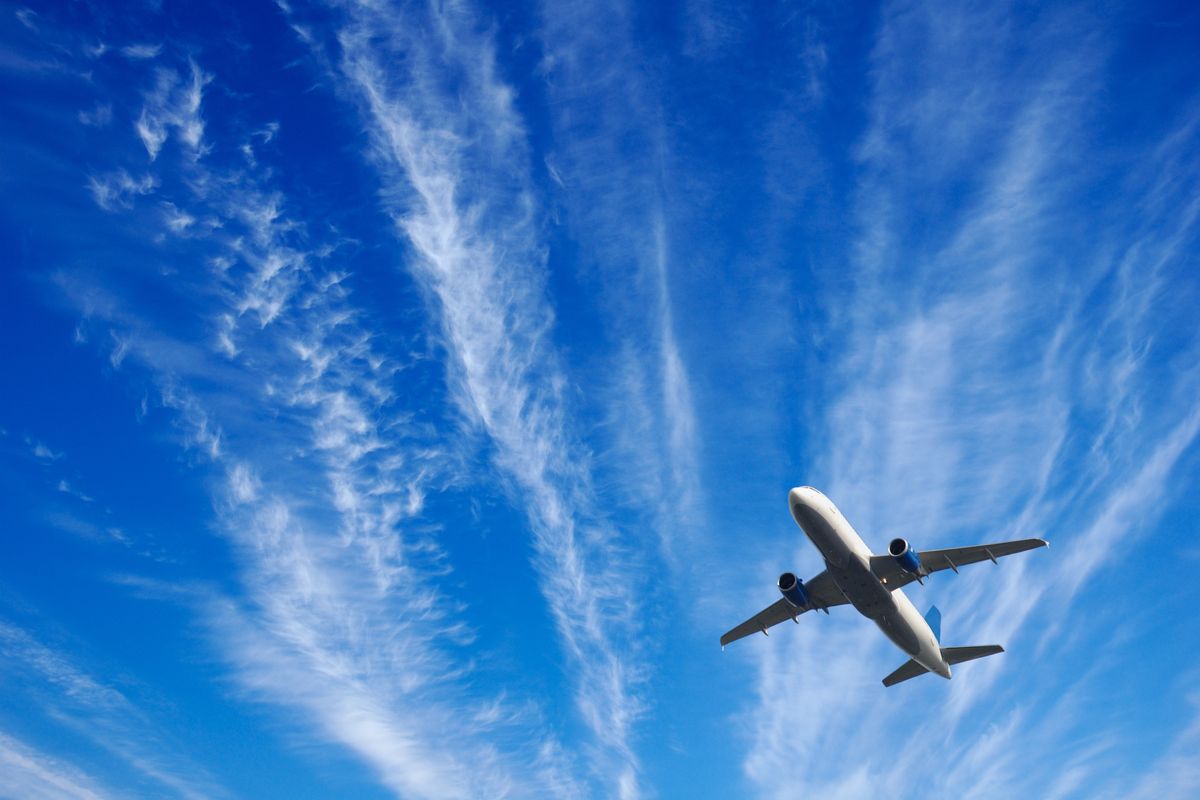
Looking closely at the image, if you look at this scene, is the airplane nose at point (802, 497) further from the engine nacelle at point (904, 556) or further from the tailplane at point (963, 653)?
the tailplane at point (963, 653)

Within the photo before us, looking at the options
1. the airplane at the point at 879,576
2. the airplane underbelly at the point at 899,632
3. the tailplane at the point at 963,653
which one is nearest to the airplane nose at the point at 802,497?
the airplane at the point at 879,576

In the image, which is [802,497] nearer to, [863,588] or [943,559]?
[863,588]

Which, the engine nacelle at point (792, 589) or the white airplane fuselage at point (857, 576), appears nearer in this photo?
the white airplane fuselage at point (857, 576)

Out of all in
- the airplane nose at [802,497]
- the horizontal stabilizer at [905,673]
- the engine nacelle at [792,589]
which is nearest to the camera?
the airplane nose at [802,497]

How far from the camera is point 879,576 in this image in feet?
195

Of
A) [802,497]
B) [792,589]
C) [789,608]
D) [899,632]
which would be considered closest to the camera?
[802,497]

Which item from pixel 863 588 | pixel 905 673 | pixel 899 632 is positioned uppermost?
pixel 905 673

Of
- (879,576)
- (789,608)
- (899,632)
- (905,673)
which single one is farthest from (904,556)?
(905,673)

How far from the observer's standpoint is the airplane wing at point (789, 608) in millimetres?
67500

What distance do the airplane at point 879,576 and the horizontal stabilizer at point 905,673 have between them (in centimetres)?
368

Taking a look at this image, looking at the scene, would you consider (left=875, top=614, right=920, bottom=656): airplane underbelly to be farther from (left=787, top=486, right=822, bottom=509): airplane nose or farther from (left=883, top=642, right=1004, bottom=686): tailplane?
(left=787, top=486, right=822, bottom=509): airplane nose

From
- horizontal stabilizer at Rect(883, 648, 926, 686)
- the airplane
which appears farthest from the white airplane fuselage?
horizontal stabilizer at Rect(883, 648, 926, 686)

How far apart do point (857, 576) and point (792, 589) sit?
900 cm

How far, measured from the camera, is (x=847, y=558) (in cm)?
5747
